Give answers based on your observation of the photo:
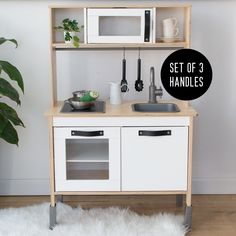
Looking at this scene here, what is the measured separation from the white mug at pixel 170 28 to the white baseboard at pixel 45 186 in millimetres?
1042

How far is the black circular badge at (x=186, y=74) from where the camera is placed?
284 centimetres

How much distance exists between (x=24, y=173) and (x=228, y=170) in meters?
1.41

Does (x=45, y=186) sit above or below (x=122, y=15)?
below

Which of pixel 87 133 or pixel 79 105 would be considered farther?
pixel 79 105

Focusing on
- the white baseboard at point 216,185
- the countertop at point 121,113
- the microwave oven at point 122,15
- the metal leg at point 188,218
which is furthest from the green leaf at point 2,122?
the white baseboard at point 216,185

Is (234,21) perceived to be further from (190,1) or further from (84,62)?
(84,62)

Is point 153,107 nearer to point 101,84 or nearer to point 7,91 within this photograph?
point 101,84

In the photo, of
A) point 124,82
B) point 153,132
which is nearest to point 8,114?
point 124,82

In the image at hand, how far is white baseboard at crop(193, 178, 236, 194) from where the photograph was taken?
328 cm

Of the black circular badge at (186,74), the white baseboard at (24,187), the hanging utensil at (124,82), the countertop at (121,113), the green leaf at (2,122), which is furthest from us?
the white baseboard at (24,187)

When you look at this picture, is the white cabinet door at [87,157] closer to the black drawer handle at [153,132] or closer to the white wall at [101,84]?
the black drawer handle at [153,132]

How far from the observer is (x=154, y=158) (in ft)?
8.83

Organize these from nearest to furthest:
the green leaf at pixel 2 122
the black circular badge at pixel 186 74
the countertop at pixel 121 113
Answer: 1. the countertop at pixel 121 113
2. the green leaf at pixel 2 122
3. the black circular badge at pixel 186 74

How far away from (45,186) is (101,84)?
0.81 metres
